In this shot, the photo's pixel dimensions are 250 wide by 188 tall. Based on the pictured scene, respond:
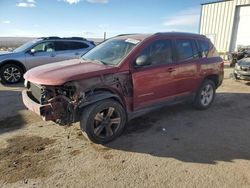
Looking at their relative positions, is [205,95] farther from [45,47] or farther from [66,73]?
[45,47]

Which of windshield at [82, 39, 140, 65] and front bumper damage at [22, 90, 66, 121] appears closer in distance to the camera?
front bumper damage at [22, 90, 66, 121]

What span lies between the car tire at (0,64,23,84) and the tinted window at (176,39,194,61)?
6.49m

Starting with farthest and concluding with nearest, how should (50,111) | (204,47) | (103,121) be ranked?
1. (204,47)
2. (103,121)
3. (50,111)

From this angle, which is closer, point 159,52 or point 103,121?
point 103,121

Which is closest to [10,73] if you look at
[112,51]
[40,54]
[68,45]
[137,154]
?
[40,54]

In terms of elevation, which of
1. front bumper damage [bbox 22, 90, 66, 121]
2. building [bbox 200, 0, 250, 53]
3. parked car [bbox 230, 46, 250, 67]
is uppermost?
building [bbox 200, 0, 250, 53]

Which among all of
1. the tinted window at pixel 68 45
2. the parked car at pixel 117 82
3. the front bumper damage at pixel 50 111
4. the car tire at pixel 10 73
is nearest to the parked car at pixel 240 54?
the tinted window at pixel 68 45

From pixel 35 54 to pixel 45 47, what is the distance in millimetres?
558

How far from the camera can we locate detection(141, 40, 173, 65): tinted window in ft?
15.7

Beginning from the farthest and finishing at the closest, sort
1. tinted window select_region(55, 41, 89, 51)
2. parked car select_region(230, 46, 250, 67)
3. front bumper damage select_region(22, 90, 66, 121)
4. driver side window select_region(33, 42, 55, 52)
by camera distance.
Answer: parked car select_region(230, 46, 250, 67), tinted window select_region(55, 41, 89, 51), driver side window select_region(33, 42, 55, 52), front bumper damage select_region(22, 90, 66, 121)

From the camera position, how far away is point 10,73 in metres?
9.21

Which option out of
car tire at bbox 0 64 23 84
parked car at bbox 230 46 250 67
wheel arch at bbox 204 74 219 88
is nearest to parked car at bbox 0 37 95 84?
car tire at bbox 0 64 23 84

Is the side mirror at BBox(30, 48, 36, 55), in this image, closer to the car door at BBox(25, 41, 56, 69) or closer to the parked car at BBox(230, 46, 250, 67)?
the car door at BBox(25, 41, 56, 69)

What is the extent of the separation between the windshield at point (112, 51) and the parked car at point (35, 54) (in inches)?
194
